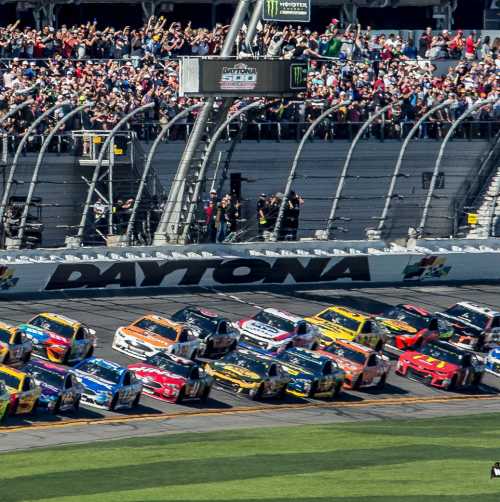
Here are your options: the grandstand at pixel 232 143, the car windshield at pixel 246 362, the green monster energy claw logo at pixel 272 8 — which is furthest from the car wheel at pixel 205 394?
the green monster energy claw logo at pixel 272 8

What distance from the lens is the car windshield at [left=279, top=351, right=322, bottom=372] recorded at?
4294cm

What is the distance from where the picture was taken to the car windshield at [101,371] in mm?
39819

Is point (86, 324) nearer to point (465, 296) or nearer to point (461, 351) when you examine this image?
point (461, 351)

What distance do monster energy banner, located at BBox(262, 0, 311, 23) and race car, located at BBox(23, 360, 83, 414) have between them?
14.5 metres

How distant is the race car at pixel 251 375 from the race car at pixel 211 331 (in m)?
2.50

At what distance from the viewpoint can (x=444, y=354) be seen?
45.9 m

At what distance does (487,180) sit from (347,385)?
47.6ft

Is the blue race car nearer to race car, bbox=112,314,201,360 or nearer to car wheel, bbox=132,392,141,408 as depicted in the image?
race car, bbox=112,314,201,360

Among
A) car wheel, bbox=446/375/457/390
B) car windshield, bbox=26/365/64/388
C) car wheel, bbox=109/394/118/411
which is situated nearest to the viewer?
car windshield, bbox=26/365/64/388

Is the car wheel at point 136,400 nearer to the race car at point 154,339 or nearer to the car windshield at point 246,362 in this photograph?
the car windshield at point 246,362

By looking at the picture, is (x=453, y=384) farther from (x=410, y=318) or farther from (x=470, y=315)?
(x=470, y=315)

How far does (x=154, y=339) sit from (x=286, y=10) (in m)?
11.2

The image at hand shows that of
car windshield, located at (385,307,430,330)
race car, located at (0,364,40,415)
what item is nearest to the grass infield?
race car, located at (0,364,40,415)

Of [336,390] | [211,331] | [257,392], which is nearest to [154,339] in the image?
[211,331]
